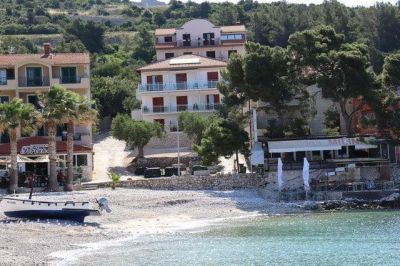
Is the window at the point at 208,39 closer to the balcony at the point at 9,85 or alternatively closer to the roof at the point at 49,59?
the roof at the point at 49,59

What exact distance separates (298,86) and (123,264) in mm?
34834

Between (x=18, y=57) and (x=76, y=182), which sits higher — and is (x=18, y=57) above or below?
above

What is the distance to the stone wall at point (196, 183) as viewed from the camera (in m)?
60.4

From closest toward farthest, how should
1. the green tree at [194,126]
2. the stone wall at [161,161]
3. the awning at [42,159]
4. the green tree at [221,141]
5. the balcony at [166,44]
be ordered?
the awning at [42,159] < the green tree at [221,141] < the stone wall at [161,161] < the green tree at [194,126] < the balcony at [166,44]

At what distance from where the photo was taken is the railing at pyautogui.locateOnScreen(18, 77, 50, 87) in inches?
2793

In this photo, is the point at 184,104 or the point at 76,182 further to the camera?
the point at 184,104

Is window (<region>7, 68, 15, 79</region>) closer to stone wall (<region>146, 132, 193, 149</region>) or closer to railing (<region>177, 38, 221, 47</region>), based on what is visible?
stone wall (<region>146, 132, 193, 149</region>)

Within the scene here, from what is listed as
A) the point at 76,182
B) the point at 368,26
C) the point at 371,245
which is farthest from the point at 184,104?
the point at 371,245

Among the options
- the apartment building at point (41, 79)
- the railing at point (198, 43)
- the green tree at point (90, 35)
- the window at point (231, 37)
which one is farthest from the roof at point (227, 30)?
the green tree at point (90, 35)

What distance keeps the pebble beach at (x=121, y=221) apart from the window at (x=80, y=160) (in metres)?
8.02

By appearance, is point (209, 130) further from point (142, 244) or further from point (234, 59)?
point (142, 244)

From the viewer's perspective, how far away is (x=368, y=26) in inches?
4397

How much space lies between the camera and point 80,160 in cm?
6688

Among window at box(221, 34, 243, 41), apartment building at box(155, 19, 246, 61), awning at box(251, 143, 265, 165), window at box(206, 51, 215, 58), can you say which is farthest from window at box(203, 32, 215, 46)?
awning at box(251, 143, 265, 165)
